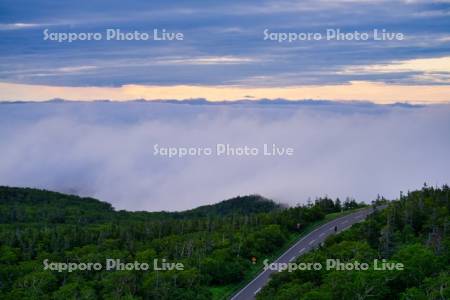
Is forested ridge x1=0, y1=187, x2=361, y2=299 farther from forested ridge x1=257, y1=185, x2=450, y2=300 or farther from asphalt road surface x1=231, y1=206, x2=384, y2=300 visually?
forested ridge x1=257, y1=185, x2=450, y2=300

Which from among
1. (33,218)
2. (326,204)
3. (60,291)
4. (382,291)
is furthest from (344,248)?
(33,218)

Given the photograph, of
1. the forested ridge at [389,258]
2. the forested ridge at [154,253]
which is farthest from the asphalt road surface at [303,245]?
the forested ridge at [389,258]

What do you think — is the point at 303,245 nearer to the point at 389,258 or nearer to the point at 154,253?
the point at 154,253

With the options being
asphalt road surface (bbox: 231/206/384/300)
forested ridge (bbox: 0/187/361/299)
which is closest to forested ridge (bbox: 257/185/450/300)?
asphalt road surface (bbox: 231/206/384/300)

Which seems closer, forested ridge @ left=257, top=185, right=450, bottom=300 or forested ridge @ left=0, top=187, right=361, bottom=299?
forested ridge @ left=257, top=185, right=450, bottom=300

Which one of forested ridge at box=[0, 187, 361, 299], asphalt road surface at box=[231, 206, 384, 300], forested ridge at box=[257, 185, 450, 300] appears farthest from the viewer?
asphalt road surface at box=[231, 206, 384, 300]

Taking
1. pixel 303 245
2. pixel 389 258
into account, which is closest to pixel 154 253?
pixel 303 245
